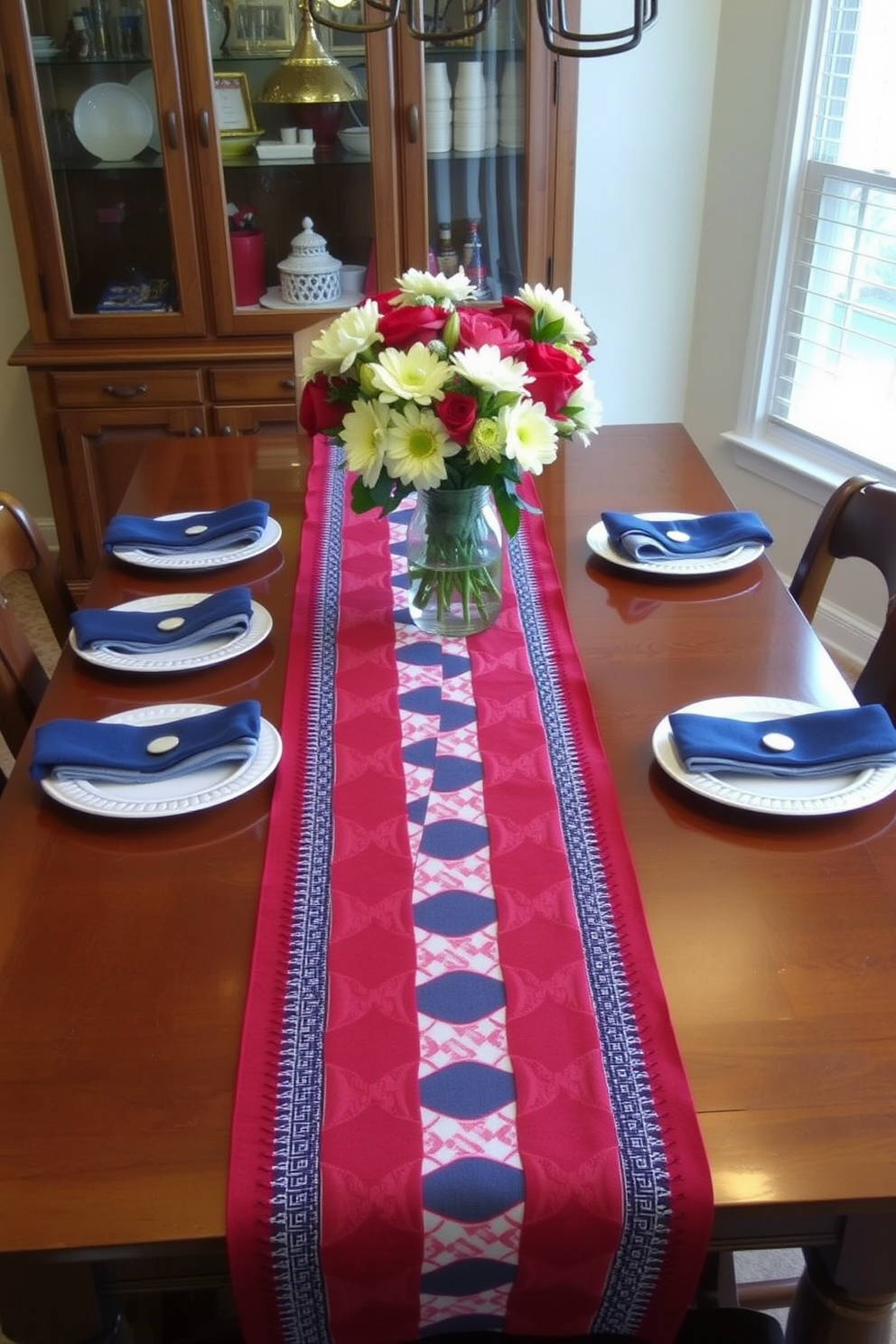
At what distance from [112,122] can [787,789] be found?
241cm

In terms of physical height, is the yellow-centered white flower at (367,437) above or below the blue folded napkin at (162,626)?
above

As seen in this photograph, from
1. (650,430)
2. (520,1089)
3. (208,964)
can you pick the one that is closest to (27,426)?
(650,430)

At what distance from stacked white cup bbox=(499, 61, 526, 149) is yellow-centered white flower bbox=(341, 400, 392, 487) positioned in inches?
69.5

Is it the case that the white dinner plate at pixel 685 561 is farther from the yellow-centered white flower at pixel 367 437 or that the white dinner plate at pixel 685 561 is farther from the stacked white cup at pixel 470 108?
the stacked white cup at pixel 470 108

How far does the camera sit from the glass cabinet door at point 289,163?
2.73m

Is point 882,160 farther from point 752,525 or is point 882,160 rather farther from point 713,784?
point 713,784

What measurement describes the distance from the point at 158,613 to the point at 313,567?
0.84 ft

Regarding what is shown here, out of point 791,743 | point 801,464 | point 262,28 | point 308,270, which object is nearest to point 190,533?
point 791,743

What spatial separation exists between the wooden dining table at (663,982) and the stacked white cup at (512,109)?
72.6 inches

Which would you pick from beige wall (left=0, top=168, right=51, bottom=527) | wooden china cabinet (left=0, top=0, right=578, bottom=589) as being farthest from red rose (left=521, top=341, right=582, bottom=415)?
beige wall (left=0, top=168, right=51, bottom=527)

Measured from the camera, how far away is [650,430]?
2.22 metres

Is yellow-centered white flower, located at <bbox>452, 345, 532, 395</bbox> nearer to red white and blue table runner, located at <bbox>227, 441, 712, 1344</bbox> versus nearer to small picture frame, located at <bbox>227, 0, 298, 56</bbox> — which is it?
red white and blue table runner, located at <bbox>227, 441, 712, 1344</bbox>

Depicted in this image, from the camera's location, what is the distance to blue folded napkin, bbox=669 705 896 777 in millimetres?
1180

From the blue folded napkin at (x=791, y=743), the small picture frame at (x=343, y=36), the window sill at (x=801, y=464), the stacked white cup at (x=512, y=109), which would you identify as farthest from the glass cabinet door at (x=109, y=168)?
the blue folded napkin at (x=791, y=743)
